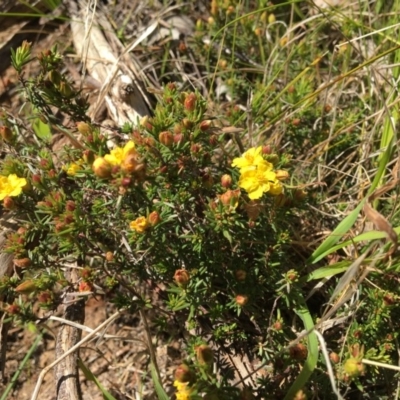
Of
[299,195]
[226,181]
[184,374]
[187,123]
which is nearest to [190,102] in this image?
[187,123]

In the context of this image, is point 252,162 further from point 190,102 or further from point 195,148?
point 190,102

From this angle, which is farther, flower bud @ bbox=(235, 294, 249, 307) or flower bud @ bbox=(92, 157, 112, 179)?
flower bud @ bbox=(235, 294, 249, 307)

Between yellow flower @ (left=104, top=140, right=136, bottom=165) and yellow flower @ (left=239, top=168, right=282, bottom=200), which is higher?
yellow flower @ (left=104, top=140, right=136, bottom=165)

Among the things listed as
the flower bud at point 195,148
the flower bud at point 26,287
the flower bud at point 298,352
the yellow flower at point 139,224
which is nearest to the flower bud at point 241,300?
the flower bud at point 298,352

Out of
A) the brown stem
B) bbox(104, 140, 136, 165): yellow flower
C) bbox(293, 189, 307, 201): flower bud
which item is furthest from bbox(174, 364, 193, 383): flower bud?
bbox(293, 189, 307, 201): flower bud

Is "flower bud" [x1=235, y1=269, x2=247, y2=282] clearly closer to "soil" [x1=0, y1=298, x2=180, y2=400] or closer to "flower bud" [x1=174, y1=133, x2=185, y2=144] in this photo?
"flower bud" [x1=174, y1=133, x2=185, y2=144]

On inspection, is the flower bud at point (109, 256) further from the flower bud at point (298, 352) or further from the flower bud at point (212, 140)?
the flower bud at point (298, 352)

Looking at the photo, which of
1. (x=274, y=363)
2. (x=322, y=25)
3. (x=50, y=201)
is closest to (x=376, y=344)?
(x=274, y=363)
